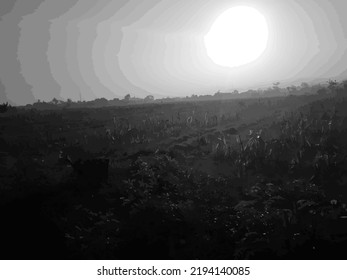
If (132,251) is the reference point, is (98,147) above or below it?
above

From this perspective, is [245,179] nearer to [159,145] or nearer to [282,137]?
[282,137]

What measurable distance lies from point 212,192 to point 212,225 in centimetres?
159

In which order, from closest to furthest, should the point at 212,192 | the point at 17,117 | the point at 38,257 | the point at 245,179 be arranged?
1. the point at 38,257
2. the point at 212,192
3. the point at 245,179
4. the point at 17,117

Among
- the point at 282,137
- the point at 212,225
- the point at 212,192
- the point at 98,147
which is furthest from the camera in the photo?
the point at 98,147

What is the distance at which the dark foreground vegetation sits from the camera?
6.66m

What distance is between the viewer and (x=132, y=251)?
666 centimetres

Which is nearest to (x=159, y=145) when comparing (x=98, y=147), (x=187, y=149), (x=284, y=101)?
(x=187, y=149)

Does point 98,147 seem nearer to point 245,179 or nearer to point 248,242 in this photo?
point 245,179

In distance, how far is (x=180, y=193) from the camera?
28.9 feet

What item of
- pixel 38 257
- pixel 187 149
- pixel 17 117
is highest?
pixel 17 117

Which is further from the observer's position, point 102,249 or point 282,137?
point 282,137

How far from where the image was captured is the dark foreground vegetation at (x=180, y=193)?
6.66 m

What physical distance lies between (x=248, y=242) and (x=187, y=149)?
6302 millimetres

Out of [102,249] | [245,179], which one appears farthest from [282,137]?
[102,249]
